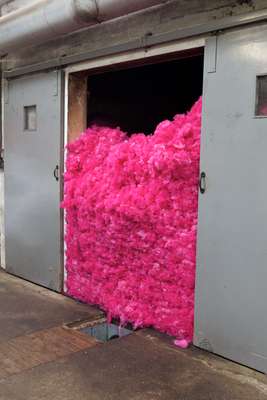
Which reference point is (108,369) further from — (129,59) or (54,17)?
(54,17)

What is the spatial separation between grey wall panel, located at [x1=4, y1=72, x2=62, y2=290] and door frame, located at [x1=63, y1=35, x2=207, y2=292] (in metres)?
0.11

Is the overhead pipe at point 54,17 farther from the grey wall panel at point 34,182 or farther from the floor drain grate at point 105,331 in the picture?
the floor drain grate at point 105,331

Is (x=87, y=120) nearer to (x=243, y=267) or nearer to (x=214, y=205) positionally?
(x=214, y=205)

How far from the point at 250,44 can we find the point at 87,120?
7.95 ft

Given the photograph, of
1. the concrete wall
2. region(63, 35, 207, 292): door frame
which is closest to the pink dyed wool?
region(63, 35, 207, 292): door frame

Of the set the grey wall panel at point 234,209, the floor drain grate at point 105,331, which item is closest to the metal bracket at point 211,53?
the grey wall panel at point 234,209

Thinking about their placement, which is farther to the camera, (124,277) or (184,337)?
(124,277)

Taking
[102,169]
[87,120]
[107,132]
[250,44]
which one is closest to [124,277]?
[102,169]

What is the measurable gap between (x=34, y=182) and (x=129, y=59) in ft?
6.46

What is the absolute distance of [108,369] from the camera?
127 inches

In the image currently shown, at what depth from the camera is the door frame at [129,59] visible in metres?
3.57

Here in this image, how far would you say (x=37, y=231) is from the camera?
17.2 ft

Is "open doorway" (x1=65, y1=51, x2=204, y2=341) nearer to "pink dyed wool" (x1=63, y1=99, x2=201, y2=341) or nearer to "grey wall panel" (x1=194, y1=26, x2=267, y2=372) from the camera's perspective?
"pink dyed wool" (x1=63, y1=99, x2=201, y2=341)

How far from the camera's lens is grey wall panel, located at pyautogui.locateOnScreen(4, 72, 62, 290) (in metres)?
4.91
